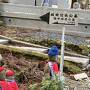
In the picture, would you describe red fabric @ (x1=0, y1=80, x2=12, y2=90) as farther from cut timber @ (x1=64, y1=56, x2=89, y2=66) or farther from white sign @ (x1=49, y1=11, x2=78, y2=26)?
white sign @ (x1=49, y1=11, x2=78, y2=26)

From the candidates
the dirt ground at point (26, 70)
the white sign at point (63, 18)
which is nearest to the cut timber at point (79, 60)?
the dirt ground at point (26, 70)

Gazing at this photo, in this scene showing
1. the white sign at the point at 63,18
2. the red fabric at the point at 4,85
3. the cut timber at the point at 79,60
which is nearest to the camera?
the red fabric at the point at 4,85

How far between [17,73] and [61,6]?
8.96m

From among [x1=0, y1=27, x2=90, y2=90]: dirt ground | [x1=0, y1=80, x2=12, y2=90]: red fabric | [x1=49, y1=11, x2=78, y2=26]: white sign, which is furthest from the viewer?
[x1=49, y1=11, x2=78, y2=26]: white sign

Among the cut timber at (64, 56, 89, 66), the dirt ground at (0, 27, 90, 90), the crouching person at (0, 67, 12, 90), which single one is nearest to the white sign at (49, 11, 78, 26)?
the cut timber at (64, 56, 89, 66)

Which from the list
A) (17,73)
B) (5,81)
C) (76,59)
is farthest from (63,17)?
(5,81)

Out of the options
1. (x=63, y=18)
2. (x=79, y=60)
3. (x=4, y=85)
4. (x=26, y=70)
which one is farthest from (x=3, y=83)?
(x=63, y=18)

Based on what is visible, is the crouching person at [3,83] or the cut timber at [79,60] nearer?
the crouching person at [3,83]

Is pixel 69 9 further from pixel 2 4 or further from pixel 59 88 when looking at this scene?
pixel 59 88

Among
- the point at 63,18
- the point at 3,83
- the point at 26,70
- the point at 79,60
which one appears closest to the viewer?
the point at 3,83

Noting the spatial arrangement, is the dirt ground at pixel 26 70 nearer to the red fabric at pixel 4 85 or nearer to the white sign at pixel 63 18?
the red fabric at pixel 4 85

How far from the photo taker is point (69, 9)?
61.2 ft

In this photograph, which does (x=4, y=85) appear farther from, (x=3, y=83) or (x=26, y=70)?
(x=26, y=70)

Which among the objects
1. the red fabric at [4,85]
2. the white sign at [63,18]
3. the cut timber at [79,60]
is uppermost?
the red fabric at [4,85]
